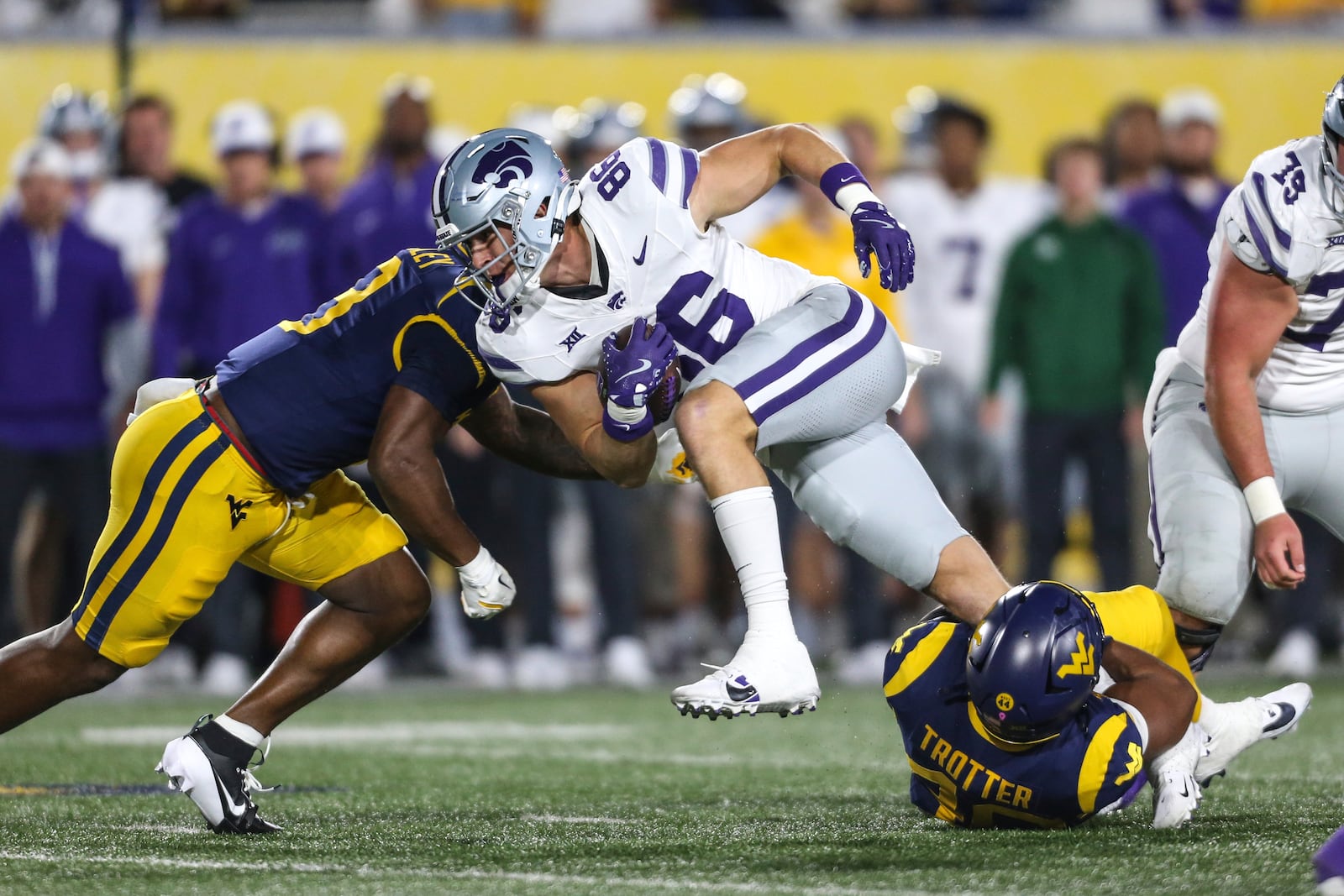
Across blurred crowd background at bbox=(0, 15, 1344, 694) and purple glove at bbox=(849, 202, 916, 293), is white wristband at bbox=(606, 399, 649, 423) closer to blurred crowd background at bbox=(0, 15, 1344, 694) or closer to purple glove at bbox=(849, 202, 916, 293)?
purple glove at bbox=(849, 202, 916, 293)

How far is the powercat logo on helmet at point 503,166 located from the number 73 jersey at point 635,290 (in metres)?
0.17

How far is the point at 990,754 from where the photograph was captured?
442 cm

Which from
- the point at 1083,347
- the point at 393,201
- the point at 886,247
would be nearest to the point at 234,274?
the point at 393,201

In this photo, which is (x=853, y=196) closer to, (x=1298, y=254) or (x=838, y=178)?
(x=838, y=178)

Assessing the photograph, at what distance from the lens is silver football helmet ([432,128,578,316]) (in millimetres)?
4500

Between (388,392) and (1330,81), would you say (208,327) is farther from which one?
(1330,81)

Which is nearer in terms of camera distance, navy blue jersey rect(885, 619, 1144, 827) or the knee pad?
navy blue jersey rect(885, 619, 1144, 827)

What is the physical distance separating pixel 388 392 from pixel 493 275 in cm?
46

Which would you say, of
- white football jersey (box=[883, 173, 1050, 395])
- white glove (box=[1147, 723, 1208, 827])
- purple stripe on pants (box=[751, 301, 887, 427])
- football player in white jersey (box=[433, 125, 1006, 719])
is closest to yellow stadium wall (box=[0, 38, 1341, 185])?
white football jersey (box=[883, 173, 1050, 395])

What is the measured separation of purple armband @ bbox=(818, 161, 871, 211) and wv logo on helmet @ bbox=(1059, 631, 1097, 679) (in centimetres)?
110

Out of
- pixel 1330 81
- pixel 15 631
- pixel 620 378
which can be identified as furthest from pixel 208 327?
pixel 1330 81

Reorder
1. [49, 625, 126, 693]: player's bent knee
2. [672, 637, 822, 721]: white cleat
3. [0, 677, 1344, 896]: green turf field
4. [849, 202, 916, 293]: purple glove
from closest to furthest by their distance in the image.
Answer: [0, 677, 1344, 896]: green turf field → [672, 637, 822, 721]: white cleat → [849, 202, 916, 293]: purple glove → [49, 625, 126, 693]: player's bent knee

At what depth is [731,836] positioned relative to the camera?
4.46 meters

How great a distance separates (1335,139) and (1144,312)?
164 inches
